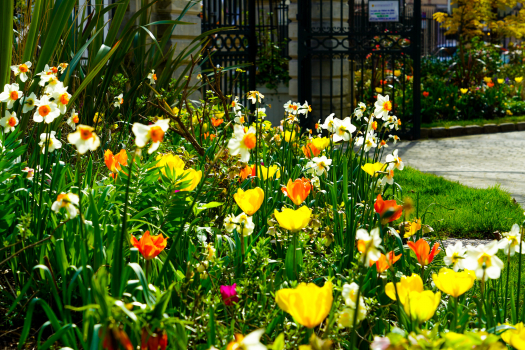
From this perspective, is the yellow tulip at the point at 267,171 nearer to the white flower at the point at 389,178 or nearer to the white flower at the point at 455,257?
the white flower at the point at 389,178

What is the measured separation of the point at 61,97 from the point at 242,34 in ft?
22.3

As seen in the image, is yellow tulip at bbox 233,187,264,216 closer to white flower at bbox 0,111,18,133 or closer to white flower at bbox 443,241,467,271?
white flower at bbox 443,241,467,271

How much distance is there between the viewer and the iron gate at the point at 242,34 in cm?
850

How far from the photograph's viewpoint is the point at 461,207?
4316mm

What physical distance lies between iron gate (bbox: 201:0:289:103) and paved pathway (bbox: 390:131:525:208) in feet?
7.79

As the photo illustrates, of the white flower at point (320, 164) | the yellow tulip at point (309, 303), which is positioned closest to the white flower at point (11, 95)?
the white flower at point (320, 164)

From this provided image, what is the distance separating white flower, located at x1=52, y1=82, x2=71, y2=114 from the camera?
1.78 meters

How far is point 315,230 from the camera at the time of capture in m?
2.12

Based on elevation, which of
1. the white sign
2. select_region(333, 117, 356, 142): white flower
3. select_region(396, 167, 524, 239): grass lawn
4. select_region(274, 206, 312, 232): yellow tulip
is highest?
the white sign

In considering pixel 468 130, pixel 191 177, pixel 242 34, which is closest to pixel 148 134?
pixel 191 177

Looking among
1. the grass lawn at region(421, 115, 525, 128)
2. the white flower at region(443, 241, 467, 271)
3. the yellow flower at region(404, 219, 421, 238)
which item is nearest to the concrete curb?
the grass lawn at region(421, 115, 525, 128)

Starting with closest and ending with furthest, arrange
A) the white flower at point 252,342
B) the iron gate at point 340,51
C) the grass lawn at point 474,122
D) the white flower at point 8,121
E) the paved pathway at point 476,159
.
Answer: the white flower at point 252,342 < the white flower at point 8,121 < the paved pathway at point 476,159 < the iron gate at point 340,51 < the grass lawn at point 474,122

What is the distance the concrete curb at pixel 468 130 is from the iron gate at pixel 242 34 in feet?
9.13

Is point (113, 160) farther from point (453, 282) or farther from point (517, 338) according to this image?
point (517, 338)
